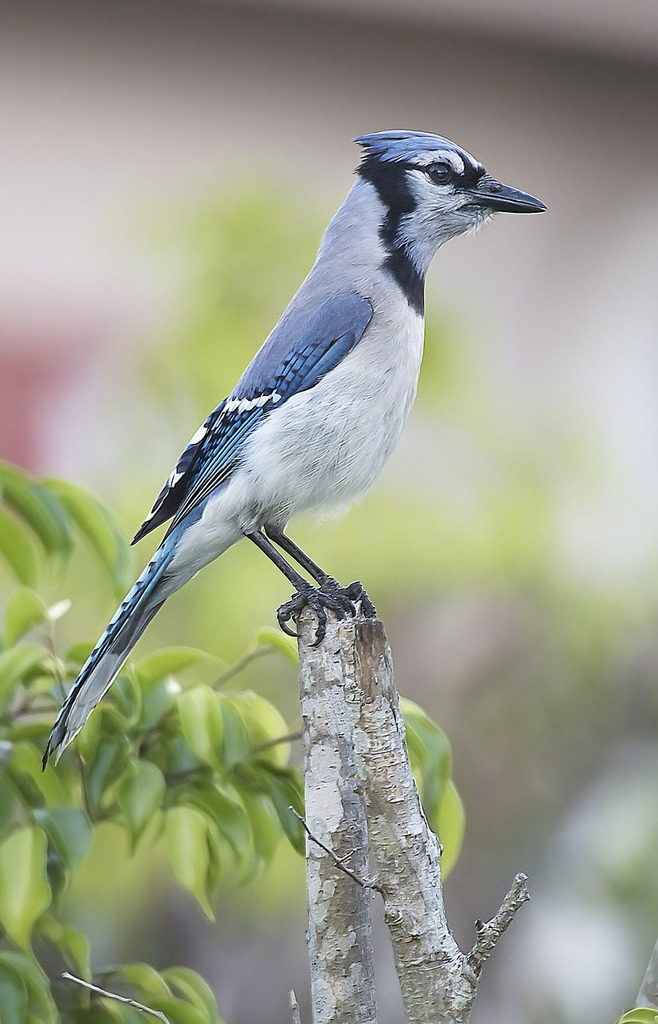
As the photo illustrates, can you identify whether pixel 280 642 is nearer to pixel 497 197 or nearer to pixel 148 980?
pixel 148 980

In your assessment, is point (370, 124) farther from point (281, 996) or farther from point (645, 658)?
point (281, 996)

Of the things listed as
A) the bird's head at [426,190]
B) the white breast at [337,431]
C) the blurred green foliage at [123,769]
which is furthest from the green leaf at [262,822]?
the bird's head at [426,190]

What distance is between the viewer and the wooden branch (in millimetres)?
759

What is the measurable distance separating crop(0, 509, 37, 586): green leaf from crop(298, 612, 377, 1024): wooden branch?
252mm

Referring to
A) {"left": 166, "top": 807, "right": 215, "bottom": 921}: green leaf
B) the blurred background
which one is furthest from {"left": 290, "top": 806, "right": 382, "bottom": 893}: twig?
the blurred background

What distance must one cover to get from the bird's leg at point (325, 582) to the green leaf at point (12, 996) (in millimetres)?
346

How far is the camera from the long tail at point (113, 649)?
0.79 m

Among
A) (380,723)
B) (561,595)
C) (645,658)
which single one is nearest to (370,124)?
(561,595)

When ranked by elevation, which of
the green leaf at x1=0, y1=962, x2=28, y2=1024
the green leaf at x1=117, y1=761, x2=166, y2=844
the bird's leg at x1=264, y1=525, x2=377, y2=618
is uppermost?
the bird's leg at x1=264, y1=525, x2=377, y2=618

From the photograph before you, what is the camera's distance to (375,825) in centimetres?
73

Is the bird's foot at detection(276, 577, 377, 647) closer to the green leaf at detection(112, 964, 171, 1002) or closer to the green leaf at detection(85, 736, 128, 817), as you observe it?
the green leaf at detection(85, 736, 128, 817)

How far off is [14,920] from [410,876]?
25cm

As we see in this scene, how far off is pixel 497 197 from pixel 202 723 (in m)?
→ 0.49

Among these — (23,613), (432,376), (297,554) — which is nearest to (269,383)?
(297,554)
